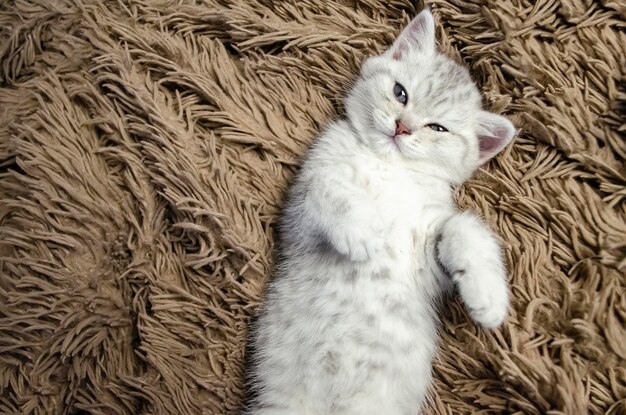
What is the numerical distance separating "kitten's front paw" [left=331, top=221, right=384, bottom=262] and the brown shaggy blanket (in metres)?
0.21

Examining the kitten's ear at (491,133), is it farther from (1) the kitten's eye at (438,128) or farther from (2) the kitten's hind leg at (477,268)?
(2) the kitten's hind leg at (477,268)

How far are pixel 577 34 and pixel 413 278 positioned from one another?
668 millimetres

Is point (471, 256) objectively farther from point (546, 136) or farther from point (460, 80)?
point (460, 80)

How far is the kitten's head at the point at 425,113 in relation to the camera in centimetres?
121

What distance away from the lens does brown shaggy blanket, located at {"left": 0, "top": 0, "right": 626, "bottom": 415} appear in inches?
41.4

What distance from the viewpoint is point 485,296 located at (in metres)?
1.02

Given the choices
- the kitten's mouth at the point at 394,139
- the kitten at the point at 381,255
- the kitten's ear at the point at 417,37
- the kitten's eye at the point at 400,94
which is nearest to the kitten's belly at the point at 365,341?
the kitten at the point at 381,255

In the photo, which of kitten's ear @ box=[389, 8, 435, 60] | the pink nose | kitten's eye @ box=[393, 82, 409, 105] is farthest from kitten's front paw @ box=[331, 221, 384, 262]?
kitten's ear @ box=[389, 8, 435, 60]

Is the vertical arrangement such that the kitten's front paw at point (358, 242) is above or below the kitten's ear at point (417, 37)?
below

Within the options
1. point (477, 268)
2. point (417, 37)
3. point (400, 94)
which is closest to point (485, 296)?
point (477, 268)

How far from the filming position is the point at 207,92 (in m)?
1.25

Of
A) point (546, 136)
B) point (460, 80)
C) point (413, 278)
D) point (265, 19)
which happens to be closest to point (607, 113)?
point (546, 136)

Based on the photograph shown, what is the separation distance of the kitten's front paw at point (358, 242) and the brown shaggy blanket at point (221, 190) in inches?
8.3

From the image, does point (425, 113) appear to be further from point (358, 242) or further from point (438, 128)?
point (358, 242)
